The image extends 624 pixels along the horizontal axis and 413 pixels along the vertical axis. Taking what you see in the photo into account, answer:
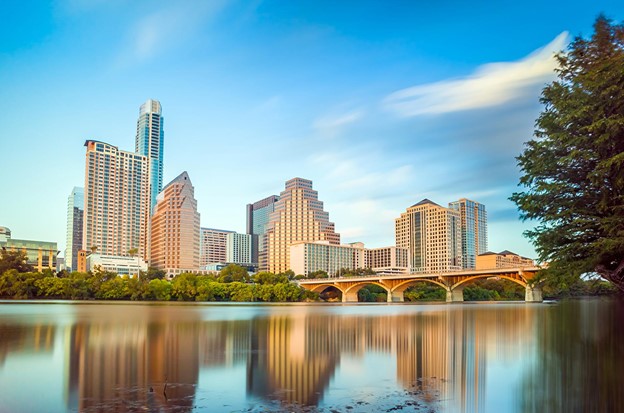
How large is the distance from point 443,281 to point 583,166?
117857 mm

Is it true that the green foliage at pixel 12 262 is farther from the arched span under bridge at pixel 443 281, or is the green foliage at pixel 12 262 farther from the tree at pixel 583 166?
the tree at pixel 583 166

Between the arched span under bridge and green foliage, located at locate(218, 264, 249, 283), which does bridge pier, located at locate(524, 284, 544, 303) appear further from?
green foliage, located at locate(218, 264, 249, 283)

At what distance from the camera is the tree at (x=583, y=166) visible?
2295 centimetres

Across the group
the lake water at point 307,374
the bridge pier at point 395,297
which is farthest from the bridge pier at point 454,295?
the lake water at point 307,374

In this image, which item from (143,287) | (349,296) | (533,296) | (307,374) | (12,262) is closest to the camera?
(307,374)

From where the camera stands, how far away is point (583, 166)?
84.3 feet

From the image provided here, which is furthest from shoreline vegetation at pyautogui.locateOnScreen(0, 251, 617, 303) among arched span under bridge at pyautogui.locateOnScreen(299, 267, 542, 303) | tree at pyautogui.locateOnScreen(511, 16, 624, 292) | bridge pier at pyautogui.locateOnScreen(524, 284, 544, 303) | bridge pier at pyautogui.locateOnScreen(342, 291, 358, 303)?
tree at pyautogui.locateOnScreen(511, 16, 624, 292)

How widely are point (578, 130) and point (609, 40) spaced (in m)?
5.79

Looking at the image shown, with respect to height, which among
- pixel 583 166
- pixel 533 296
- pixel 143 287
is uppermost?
pixel 583 166

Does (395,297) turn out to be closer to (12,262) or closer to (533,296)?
(533,296)

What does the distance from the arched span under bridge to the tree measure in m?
91.9

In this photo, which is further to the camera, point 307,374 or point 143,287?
point 143,287

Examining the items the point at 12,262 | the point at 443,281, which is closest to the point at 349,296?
→ the point at 443,281

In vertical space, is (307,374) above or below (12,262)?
below
